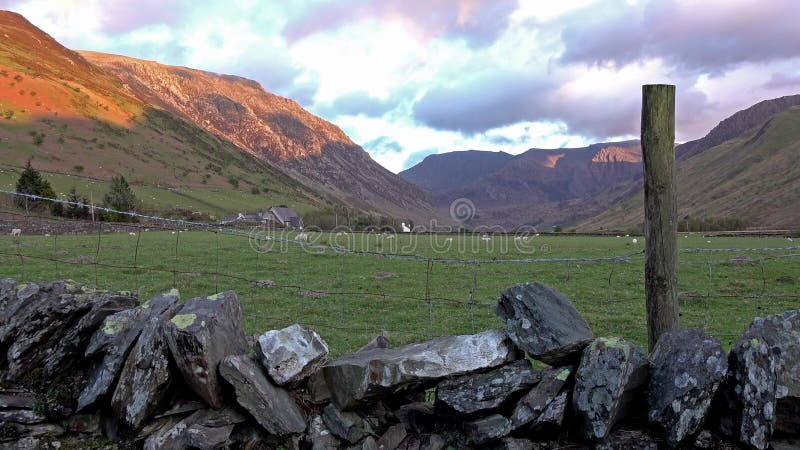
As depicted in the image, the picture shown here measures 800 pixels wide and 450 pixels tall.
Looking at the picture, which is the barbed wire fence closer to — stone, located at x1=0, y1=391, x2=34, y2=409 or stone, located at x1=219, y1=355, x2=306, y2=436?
stone, located at x1=0, y1=391, x2=34, y2=409

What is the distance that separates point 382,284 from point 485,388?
627 inches

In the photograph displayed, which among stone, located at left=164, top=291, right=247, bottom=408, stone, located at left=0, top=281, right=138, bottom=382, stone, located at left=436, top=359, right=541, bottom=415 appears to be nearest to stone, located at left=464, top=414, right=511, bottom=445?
stone, located at left=436, top=359, right=541, bottom=415

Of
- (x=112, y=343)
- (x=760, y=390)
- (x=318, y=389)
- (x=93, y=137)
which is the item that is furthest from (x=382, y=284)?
(x=93, y=137)

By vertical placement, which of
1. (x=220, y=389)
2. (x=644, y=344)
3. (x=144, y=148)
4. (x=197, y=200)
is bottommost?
(x=644, y=344)

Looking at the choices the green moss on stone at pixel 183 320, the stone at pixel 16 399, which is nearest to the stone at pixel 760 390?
the green moss on stone at pixel 183 320

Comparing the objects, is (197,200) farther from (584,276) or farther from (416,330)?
(416,330)

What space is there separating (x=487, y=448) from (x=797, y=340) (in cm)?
397

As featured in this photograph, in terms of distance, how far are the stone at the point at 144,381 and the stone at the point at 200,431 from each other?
33 centimetres

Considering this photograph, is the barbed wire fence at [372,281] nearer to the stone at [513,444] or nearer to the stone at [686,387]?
the stone at [513,444]

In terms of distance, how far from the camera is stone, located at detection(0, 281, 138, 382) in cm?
699

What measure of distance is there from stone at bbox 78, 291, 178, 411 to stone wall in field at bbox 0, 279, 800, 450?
19mm

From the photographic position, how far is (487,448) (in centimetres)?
628

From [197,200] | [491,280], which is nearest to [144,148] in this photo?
[197,200]

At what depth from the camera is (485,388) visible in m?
6.39
